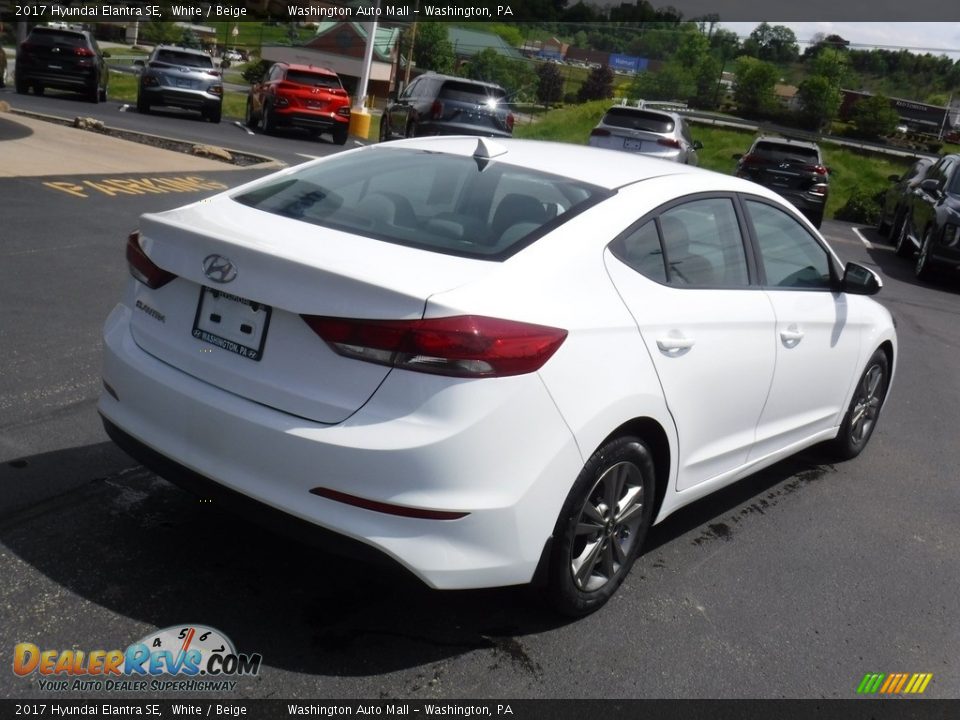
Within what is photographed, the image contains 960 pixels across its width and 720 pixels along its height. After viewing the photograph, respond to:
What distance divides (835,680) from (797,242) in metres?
2.25

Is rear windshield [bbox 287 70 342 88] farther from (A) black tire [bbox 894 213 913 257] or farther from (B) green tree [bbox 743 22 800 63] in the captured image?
(B) green tree [bbox 743 22 800 63]

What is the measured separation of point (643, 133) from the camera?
19828 millimetres

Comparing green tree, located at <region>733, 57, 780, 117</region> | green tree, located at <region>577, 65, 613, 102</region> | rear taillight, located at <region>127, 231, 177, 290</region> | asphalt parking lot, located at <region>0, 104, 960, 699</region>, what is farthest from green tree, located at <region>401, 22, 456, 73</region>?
rear taillight, located at <region>127, 231, 177, 290</region>

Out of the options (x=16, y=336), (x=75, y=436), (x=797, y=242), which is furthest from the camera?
(x=16, y=336)

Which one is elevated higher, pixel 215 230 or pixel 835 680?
pixel 215 230

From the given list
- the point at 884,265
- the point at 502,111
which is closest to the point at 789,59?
the point at 502,111

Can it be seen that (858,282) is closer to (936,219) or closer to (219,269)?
(219,269)

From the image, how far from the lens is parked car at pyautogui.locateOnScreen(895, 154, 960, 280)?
555 inches

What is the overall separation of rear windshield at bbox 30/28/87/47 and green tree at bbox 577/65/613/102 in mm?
26095

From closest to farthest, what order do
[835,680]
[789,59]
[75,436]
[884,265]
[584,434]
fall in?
1. [584,434]
2. [835,680]
3. [75,436]
4. [884,265]
5. [789,59]

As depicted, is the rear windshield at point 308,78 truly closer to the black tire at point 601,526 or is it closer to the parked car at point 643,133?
the parked car at point 643,133

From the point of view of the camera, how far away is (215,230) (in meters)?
3.61

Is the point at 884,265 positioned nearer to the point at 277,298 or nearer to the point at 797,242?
the point at 797,242

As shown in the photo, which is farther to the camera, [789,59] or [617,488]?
[789,59]
